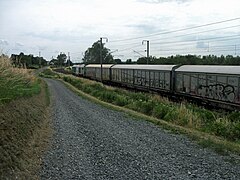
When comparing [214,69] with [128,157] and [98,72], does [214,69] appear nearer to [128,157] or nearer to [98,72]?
[128,157]

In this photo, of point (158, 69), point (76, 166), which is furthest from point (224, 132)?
point (158, 69)

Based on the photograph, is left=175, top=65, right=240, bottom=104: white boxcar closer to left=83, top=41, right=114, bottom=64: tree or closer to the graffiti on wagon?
the graffiti on wagon

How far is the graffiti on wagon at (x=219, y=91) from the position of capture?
20.6m

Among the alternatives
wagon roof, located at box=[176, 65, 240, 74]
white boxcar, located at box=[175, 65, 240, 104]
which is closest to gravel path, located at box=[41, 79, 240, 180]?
white boxcar, located at box=[175, 65, 240, 104]

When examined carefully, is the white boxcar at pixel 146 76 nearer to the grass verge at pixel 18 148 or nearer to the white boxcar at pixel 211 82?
the white boxcar at pixel 211 82

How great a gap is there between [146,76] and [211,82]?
13.8 meters

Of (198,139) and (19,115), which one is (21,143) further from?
(198,139)

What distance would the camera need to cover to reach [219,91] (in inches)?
859

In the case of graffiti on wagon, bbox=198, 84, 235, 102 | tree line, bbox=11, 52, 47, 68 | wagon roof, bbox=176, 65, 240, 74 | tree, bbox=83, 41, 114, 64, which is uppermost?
tree, bbox=83, 41, 114, 64

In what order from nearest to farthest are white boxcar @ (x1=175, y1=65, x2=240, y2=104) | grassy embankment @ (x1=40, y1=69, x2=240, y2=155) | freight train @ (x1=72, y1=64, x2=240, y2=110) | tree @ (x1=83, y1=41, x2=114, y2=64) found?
1. grassy embankment @ (x1=40, y1=69, x2=240, y2=155)
2. white boxcar @ (x1=175, y1=65, x2=240, y2=104)
3. freight train @ (x1=72, y1=64, x2=240, y2=110)
4. tree @ (x1=83, y1=41, x2=114, y2=64)

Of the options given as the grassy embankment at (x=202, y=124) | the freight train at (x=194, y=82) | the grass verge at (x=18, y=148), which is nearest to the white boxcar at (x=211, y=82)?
the freight train at (x=194, y=82)

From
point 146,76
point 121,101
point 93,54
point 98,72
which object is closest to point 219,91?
point 121,101

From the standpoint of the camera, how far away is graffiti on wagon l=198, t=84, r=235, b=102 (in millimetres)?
20562

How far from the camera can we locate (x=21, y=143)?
28.2 ft
